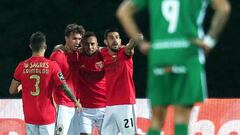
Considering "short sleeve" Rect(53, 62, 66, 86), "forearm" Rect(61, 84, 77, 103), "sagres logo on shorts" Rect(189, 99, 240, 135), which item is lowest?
"sagres logo on shorts" Rect(189, 99, 240, 135)

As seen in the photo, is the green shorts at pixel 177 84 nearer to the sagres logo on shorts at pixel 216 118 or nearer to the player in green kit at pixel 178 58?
the player in green kit at pixel 178 58

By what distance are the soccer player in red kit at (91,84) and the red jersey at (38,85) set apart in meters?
1.31

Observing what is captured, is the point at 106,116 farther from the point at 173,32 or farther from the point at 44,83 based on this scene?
the point at 173,32

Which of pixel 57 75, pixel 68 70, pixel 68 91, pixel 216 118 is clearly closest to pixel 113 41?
pixel 68 70

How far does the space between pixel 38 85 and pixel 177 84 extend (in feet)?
13.2

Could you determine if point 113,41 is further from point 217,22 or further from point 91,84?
point 217,22

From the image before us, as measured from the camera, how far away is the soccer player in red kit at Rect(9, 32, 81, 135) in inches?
435

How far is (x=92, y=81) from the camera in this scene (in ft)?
42.0

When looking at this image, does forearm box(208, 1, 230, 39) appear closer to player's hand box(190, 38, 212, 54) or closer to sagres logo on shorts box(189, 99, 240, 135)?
player's hand box(190, 38, 212, 54)

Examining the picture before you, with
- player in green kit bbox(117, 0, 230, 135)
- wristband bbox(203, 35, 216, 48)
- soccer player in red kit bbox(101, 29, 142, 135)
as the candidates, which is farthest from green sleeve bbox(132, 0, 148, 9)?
soccer player in red kit bbox(101, 29, 142, 135)

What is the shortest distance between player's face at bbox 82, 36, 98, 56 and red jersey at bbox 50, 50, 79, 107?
0.16 meters

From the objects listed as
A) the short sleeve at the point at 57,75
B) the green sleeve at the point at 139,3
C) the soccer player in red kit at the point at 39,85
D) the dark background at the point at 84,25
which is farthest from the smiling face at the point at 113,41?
the dark background at the point at 84,25

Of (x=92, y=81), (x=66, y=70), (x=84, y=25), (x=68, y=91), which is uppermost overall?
(x=84, y=25)

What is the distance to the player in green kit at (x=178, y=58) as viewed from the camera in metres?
7.32
